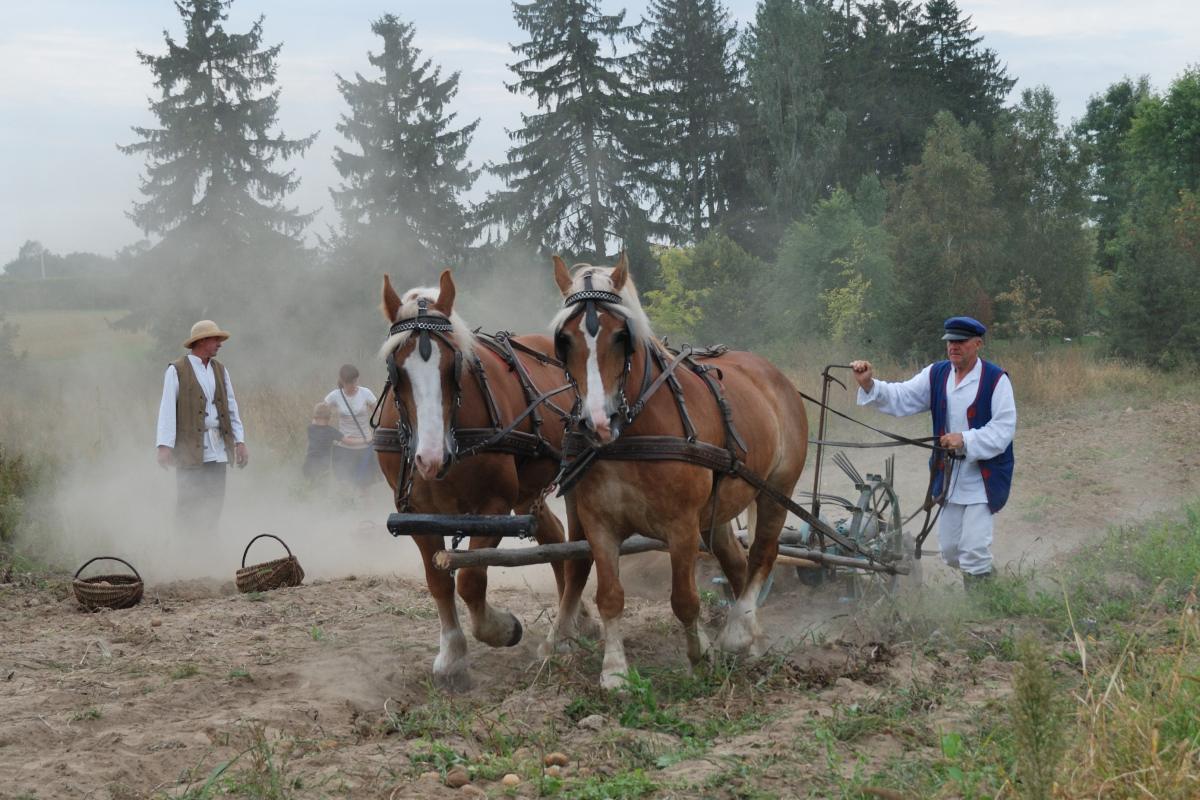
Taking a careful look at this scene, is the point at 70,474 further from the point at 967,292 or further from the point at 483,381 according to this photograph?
the point at 967,292

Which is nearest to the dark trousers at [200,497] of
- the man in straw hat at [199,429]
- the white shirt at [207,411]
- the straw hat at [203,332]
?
the man in straw hat at [199,429]

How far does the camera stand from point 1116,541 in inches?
296

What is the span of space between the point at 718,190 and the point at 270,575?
111 ft

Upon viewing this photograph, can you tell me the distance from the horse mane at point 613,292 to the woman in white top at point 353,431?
6.15 metres

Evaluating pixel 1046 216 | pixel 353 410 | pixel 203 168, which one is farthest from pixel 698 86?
pixel 353 410

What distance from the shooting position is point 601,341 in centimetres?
429

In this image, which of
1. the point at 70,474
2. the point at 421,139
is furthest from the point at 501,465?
the point at 421,139

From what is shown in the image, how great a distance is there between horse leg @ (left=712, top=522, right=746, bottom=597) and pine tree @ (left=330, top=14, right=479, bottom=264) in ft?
84.0

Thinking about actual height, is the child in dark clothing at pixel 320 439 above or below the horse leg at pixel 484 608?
above

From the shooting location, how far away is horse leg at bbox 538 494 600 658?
18.0 ft

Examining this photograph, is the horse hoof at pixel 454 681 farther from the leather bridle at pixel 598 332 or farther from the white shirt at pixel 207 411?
the white shirt at pixel 207 411

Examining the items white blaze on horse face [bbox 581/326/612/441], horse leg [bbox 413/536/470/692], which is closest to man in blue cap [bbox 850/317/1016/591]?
white blaze on horse face [bbox 581/326/612/441]

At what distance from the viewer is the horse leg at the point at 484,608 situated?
5.07m

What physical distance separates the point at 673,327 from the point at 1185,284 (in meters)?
12.9
